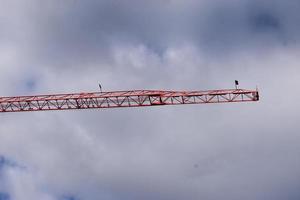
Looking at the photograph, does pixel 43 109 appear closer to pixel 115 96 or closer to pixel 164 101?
pixel 115 96

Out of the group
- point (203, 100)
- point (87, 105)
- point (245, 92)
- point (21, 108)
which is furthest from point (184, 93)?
point (21, 108)

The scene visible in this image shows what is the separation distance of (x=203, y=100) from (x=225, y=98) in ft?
18.1

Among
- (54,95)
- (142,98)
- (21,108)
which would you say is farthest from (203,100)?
(21,108)

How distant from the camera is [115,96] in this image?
14412 centimetres

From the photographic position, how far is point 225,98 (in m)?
138

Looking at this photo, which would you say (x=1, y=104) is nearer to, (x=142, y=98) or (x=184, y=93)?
(x=142, y=98)

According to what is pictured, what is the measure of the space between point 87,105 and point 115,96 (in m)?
7.83

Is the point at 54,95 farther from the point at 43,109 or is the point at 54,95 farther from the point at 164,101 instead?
the point at 164,101

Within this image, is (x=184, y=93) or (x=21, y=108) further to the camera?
(x=21, y=108)

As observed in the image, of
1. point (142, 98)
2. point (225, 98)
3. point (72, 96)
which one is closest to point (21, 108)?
point (72, 96)

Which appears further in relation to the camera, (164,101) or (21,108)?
(21,108)

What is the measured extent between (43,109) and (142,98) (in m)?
→ 27.4

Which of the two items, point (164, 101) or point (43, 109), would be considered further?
point (43, 109)

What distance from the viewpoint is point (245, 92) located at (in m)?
136
